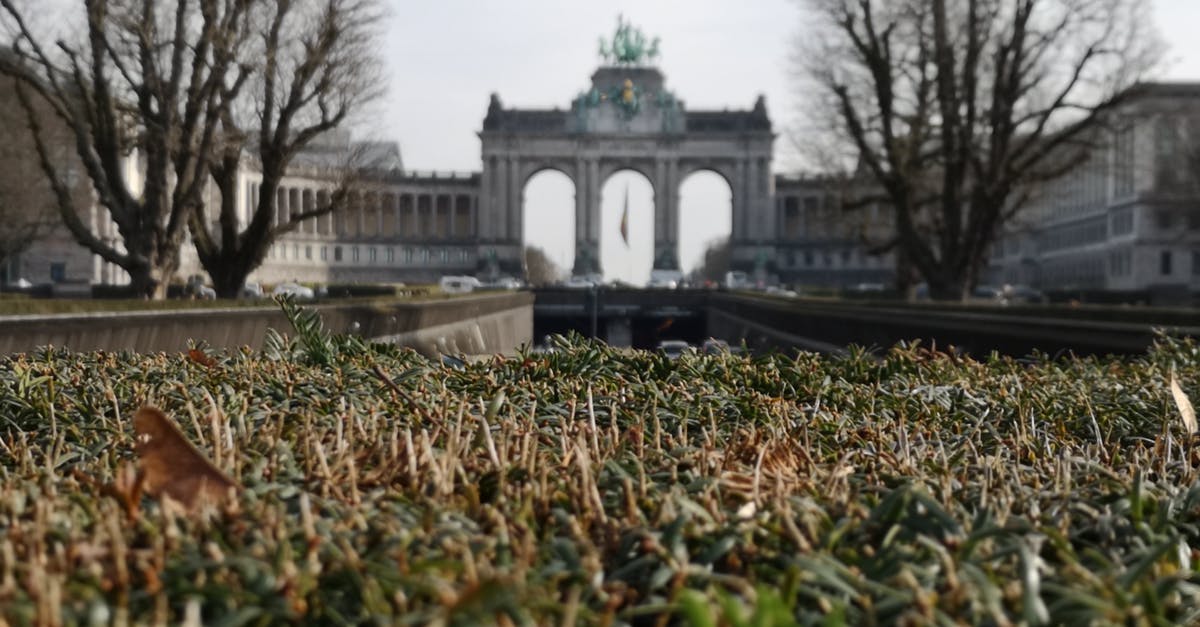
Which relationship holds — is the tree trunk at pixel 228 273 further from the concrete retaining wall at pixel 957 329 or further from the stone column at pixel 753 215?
the stone column at pixel 753 215

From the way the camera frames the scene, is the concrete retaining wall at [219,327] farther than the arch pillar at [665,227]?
No

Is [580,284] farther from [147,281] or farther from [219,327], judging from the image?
[219,327]

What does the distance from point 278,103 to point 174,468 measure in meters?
28.7

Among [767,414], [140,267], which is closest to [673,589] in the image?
[767,414]

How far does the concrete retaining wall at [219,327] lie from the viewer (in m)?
11.6

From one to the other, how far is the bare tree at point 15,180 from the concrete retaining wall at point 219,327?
1838cm

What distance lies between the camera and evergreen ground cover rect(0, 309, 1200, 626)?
1864mm

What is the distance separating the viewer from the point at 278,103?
30.0 metres

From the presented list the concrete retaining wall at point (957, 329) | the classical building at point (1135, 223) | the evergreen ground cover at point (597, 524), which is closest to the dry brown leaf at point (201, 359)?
the evergreen ground cover at point (597, 524)

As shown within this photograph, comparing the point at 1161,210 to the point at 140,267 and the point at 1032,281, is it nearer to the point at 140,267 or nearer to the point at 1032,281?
the point at 1032,281

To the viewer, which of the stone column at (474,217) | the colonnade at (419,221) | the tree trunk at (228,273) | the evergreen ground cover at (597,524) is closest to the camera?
the evergreen ground cover at (597,524)

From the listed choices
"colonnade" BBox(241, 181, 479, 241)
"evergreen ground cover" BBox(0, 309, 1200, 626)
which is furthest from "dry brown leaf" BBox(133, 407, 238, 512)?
"colonnade" BBox(241, 181, 479, 241)

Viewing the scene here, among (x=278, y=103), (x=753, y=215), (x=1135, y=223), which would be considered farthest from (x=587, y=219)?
(x=278, y=103)

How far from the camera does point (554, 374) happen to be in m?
5.54
